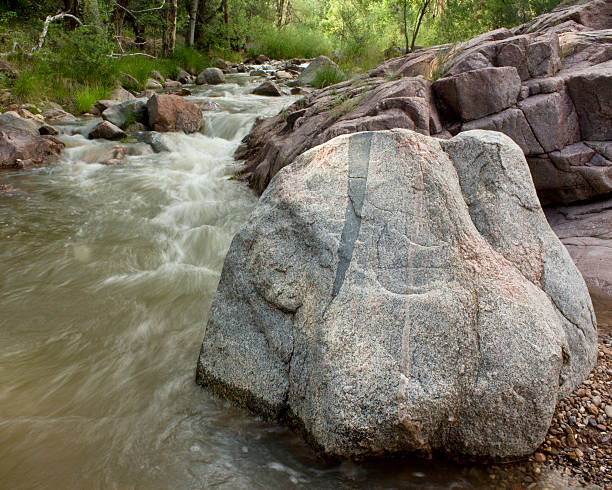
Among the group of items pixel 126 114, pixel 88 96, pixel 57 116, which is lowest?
pixel 57 116

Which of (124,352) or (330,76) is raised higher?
(330,76)

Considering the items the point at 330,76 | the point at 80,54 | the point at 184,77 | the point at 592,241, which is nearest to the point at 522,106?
the point at 592,241

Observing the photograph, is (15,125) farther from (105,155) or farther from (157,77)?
(157,77)

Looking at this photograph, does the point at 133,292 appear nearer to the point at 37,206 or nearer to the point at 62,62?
the point at 37,206

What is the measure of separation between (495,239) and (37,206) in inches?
276

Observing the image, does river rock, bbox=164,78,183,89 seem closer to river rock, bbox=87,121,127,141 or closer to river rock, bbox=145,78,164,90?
river rock, bbox=145,78,164,90

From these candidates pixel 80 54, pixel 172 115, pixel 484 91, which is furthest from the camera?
pixel 80 54

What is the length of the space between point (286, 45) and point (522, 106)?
23.4m

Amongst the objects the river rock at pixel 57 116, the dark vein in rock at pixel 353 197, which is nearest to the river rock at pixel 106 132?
the river rock at pixel 57 116

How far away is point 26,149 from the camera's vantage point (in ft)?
29.9

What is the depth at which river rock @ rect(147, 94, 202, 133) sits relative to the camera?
1130cm

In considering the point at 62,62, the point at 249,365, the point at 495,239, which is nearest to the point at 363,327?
the point at 249,365

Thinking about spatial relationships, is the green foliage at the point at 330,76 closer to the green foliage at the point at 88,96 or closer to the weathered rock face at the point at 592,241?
the green foliage at the point at 88,96

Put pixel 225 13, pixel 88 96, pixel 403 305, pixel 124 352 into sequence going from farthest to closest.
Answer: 1. pixel 225 13
2. pixel 88 96
3. pixel 124 352
4. pixel 403 305
